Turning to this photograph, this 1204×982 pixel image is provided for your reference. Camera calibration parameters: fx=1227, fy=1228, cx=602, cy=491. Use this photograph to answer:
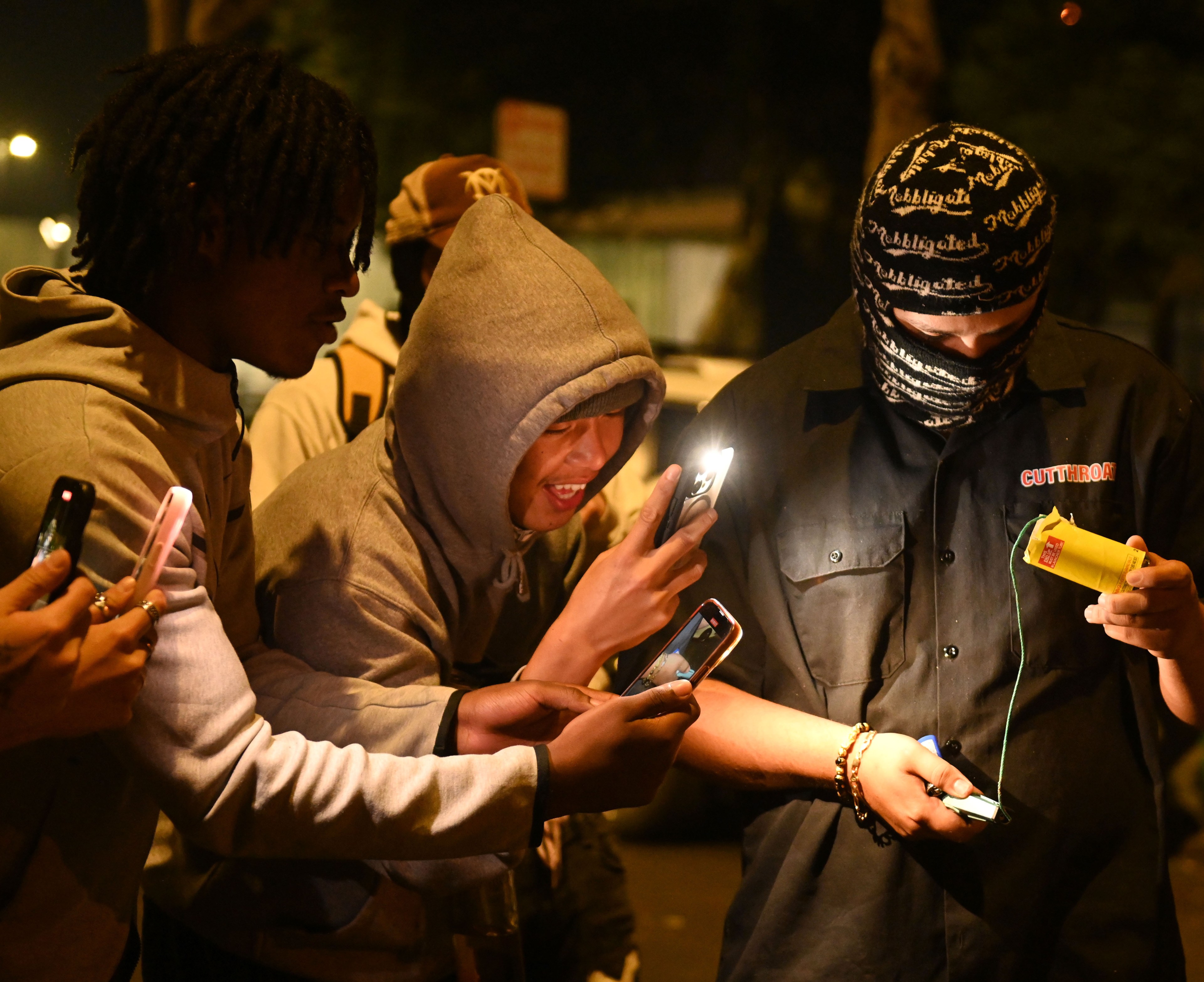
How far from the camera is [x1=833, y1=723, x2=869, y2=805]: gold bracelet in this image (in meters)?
2.17

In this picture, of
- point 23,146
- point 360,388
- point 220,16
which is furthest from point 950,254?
point 220,16

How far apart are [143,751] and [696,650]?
90 cm

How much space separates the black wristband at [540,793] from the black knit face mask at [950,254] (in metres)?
1.00

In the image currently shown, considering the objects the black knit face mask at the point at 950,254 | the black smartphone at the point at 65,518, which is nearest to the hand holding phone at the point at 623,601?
the black knit face mask at the point at 950,254

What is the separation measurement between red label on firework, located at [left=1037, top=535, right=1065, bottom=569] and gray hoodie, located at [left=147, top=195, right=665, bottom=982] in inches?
30.6

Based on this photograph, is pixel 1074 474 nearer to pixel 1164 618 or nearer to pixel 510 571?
pixel 1164 618

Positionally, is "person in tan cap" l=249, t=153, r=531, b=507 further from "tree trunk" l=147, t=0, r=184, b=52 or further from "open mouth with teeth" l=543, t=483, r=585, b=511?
"tree trunk" l=147, t=0, r=184, b=52

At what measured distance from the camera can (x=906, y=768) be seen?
210 centimetres

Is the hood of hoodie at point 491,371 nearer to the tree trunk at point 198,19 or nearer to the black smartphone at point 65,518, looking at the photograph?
the black smartphone at point 65,518

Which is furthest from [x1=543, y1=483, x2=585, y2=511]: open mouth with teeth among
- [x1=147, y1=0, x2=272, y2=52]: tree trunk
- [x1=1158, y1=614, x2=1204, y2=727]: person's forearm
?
[x1=147, y1=0, x2=272, y2=52]: tree trunk

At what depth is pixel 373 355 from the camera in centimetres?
339

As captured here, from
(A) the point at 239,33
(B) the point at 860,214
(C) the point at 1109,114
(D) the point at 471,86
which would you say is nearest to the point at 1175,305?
(C) the point at 1109,114

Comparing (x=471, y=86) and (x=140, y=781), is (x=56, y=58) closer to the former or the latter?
(x=140, y=781)

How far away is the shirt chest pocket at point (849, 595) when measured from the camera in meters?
2.28
